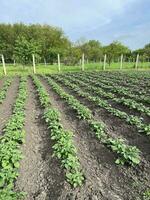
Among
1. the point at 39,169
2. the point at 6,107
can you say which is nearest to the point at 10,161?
the point at 39,169

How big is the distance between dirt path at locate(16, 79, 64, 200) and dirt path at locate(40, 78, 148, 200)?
0.32m

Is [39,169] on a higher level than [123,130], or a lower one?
lower

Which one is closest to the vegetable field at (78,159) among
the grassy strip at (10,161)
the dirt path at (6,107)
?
the grassy strip at (10,161)

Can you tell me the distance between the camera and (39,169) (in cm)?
482

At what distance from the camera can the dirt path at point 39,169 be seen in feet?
13.3

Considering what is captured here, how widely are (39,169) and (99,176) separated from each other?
1.20 meters

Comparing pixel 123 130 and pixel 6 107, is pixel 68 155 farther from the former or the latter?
pixel 6 107

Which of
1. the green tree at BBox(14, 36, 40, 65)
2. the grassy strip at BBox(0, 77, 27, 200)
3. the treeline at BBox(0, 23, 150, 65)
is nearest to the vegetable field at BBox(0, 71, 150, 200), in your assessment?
the grassy strip at BBox(0, 77, 27, 200)

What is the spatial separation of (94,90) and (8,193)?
883 cm

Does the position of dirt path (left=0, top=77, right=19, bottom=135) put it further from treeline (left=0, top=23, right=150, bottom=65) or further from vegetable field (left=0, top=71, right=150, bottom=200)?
treeline (left=0, top=23, right=150, bottom=65)

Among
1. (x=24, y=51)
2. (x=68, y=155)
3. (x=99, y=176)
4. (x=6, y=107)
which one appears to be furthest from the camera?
(x=24, y=51)

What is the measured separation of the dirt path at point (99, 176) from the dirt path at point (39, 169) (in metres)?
0.32

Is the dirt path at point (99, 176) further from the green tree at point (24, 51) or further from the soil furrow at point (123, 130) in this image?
the green tree at point (24, 51)

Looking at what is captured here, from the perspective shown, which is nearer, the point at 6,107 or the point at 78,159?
the point at 78,159
